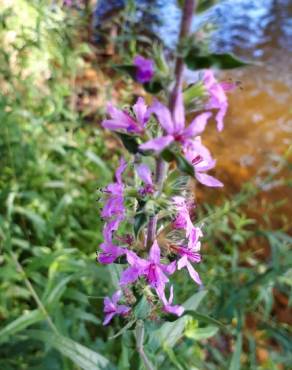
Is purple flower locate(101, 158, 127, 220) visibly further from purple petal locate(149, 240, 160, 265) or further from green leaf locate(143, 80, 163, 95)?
green leaf locate(143, 80, 163, 95)

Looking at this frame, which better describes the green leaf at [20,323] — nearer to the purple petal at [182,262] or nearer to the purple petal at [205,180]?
the purple petal at [182,262]

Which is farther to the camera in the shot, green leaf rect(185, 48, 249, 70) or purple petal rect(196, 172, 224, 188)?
purple petal rect(196, 172, 224, 188)

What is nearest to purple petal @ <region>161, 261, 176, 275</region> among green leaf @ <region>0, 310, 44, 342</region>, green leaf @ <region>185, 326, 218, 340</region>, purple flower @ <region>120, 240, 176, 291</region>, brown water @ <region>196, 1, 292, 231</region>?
purple flower @ <region>120, 240, 176, 291</region>

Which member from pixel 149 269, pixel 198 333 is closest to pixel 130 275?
pixel 149 269

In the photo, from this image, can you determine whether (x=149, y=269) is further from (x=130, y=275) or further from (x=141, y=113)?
(x=141, y=113)

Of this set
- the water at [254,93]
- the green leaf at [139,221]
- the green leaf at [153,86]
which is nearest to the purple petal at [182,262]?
the green leaf at [139,221]
